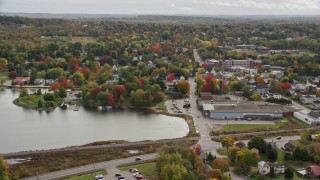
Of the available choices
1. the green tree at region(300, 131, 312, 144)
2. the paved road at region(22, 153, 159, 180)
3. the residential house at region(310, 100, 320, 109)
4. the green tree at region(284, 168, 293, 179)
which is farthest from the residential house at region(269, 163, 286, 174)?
the residential house at region(310, 100, 320, 109)

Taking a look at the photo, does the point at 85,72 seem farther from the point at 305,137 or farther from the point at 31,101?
the point at 305,137

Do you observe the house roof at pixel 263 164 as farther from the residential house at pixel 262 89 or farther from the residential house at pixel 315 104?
the residential house at pixel 262 89

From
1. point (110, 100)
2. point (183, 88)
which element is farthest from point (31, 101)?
point (183, 88)

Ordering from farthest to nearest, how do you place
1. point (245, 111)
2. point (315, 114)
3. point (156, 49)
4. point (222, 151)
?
point (156, 49) → point (245, 111) → point (315, 114) → point (222, 151)

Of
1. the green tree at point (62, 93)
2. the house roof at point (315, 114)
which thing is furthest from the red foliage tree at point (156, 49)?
the house roof at point (315, 114)

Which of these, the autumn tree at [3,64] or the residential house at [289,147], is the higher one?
the residential house at [289,147]

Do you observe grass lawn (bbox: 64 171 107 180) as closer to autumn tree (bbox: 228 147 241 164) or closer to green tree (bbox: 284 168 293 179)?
autumn tree (bbox: 228 147 241 164)

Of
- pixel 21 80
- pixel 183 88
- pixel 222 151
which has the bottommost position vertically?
pixel 21 80
